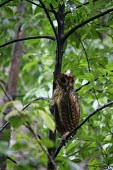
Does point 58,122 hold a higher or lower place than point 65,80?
lower

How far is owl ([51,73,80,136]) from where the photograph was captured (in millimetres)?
1276

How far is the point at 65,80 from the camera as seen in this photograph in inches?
49.5

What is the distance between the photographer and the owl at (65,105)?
1276 mm

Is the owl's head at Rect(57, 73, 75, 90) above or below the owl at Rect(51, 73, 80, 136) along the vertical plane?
above

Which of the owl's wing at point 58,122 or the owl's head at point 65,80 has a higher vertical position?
the owl's head at point 65,80

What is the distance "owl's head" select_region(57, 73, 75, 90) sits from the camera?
1.25 metres

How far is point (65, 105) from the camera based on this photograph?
1.30 m

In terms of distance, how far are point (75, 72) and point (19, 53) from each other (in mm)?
1540

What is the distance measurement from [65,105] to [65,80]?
93mm

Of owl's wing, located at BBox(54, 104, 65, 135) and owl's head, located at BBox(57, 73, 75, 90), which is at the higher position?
owl's head, located at BBox(57, 73, 75, 90)

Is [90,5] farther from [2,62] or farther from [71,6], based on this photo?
[2,62]

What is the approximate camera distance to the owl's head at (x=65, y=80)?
1.25 meters

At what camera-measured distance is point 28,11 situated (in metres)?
3.56

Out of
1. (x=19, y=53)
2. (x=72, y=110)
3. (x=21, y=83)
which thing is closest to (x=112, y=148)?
(x=72, y=110)
